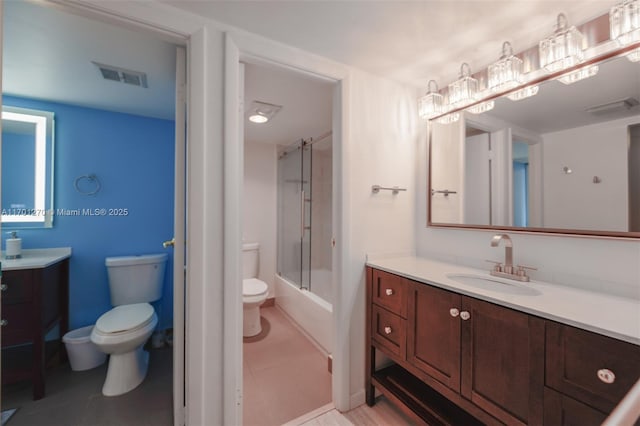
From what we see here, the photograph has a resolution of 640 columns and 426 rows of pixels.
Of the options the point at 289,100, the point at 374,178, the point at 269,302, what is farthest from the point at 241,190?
the point at 269,302

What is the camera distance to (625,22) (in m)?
1.06

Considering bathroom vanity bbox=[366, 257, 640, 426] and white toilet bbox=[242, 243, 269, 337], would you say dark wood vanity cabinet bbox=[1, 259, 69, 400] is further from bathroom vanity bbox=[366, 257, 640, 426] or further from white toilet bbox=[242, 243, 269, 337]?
bathroom vanity bbox=[366, 257, 640, 426]

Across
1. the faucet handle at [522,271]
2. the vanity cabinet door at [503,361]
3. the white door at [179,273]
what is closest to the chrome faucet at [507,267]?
the faucet handle at [522,271]

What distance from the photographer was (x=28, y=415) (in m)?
1.51

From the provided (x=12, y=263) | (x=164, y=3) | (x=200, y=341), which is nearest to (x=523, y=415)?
(x=200, y=341)

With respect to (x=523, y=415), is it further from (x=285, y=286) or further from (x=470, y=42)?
(x=285, y=286)

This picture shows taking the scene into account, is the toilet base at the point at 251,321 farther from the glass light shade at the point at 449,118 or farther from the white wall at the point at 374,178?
the glass light shade at the point at 449,118

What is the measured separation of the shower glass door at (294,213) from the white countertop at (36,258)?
6.48 ft

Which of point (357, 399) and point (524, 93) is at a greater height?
point (524, 93)

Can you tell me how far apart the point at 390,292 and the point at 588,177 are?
3.64ft

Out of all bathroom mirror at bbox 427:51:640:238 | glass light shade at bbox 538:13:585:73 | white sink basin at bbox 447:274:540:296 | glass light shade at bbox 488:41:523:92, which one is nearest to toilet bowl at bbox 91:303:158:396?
white sink basin at bbox 447:274:540:296

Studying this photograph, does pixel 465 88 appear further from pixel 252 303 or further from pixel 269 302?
pixel 269 302

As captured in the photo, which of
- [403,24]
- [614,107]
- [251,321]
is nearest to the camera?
[614,107]

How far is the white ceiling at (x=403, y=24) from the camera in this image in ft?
3.82
